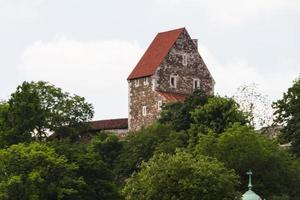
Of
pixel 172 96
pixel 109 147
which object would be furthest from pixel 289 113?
pixel 172 96

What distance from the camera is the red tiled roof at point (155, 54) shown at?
389ft

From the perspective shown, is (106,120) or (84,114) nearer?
(84,114)

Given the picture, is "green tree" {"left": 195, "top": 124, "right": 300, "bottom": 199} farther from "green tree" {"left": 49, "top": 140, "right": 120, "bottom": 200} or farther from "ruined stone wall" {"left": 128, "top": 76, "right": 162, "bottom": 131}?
"ruined stone wall" {"left": 128, "top": 76, "right": 162, "bottom": 131}

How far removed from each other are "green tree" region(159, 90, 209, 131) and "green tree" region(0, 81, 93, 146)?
946 cm

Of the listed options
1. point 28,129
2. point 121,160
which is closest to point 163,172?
point 121,160

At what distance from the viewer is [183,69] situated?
12106 cm

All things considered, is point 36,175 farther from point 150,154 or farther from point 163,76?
point 163,76

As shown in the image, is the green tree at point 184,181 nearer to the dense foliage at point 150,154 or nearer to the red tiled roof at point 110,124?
the dense foliage at point 150,154

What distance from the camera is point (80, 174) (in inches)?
3388

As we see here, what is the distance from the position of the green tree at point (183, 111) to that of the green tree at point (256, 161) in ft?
44.7

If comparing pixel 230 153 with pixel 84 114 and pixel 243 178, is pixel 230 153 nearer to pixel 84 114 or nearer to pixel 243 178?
pixel 243 178

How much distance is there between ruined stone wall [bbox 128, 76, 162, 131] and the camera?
117 meters

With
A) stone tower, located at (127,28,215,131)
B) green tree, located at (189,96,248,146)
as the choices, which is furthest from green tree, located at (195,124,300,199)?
stone tower, located at (127,28,215,131)

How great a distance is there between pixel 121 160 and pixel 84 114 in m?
13.8
